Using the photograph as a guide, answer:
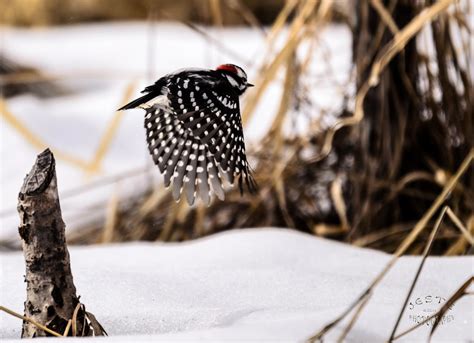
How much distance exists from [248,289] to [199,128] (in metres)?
0.44

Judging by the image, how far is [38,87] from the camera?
5.34 m

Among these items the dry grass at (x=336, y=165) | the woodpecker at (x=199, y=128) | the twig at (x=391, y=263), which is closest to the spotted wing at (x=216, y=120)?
the woodpecker at (x=199, y=128)

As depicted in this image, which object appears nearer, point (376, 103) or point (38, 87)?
point (376, 103)

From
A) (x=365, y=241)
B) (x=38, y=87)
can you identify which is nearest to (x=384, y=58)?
(x=365, y=241)

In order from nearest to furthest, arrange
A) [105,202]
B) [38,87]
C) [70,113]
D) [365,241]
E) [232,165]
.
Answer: [232,165], [365,241], [105,202], [70,113], [38,87]

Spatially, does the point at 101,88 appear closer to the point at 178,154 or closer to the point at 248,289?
the point at 248,289

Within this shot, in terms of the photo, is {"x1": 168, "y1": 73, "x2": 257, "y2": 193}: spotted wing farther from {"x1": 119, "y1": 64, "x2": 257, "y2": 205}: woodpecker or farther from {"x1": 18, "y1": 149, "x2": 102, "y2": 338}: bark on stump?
{"x1": 18, "y1": 149, "x2": 102, "y2": 338}: bark on stump

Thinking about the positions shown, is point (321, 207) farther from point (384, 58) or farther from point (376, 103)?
point (384, 58)

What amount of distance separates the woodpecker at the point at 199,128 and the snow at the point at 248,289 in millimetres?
217

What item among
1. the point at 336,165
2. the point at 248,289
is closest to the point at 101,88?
the point at 336,165

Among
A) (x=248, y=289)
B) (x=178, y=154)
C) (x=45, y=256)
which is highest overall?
(x=178, y=154)

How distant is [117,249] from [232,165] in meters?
0.97

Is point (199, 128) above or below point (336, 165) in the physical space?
above

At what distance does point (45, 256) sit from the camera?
4.59ft
